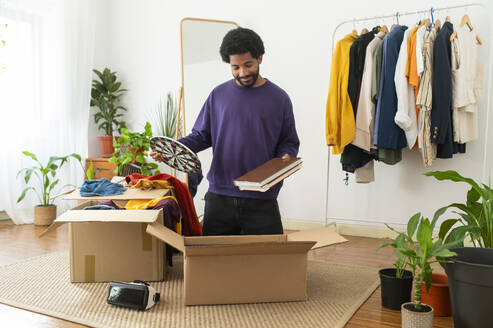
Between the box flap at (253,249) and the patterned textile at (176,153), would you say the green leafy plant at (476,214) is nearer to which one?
the box flap at (253,249)

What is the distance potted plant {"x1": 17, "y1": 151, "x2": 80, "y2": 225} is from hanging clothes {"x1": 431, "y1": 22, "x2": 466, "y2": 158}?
3037 millimetres

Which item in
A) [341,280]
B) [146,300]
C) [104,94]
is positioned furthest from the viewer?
[104,94]

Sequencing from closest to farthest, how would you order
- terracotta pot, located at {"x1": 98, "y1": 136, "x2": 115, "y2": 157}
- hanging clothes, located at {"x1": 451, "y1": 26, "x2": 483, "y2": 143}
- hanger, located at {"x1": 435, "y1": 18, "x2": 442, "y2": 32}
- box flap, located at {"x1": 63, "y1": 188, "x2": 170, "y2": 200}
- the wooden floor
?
the wooden floor
box flap, located at {"x1": 63, "y1": 188, "x2": 170, "y2": 200}
hanging clothes, located at {"x1": 451, "y1": 26, "x2": 483, "y2": 143}
hanger, located at {"x1": 435, "y1": 18, "x2": 442, "y2": 32}
terracotta pot, located at {"x1": 98, "y1": 136, "x2": 115, "y2": 157}

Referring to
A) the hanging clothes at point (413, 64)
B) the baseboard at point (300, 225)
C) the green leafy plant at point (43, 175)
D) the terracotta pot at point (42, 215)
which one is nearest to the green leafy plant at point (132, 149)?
the green leafy plant at point (43, 175)

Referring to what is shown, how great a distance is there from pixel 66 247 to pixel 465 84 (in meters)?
2.82

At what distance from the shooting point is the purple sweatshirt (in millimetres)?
2055

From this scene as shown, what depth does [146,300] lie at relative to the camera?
72.7 inches

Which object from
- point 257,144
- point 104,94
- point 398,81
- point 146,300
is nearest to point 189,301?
point 146,300

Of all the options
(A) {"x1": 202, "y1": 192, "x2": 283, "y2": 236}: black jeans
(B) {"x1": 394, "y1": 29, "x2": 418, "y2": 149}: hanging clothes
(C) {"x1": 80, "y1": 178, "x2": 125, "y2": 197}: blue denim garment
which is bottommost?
(A) {"x1": 202, "y1": 192, "x2": 283, "y2": 236}: black jeans

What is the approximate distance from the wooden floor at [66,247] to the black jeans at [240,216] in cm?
54

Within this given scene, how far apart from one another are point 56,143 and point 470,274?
149 inches

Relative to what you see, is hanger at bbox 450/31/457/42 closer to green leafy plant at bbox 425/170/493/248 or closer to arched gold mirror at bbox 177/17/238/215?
green leafy plant at bbox 425/170/493/248

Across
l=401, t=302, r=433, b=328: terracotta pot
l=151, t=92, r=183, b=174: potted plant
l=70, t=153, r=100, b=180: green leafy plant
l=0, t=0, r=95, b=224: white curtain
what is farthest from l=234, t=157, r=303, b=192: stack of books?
l=0, t=0, r=95, b=224: white curtain

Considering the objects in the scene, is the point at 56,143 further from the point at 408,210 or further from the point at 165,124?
the point at 408,210
